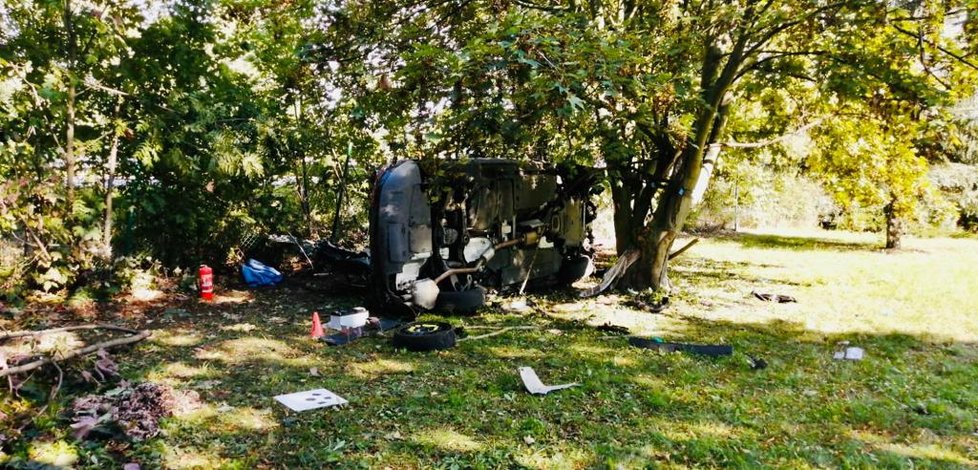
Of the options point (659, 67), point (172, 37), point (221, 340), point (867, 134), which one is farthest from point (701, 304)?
point (172, 37)

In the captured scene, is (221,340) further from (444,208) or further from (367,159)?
(367,159)

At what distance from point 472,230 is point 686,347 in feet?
10.1

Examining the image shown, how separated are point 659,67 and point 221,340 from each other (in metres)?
5.88

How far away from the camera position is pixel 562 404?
4332 mm

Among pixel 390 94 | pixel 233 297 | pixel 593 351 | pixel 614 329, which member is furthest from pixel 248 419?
pixel 233 297

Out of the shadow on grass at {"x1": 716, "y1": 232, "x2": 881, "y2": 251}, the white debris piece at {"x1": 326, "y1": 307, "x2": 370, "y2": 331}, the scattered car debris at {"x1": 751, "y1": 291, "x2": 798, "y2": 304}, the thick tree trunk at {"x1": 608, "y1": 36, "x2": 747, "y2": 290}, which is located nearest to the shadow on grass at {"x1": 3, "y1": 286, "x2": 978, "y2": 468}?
the white debris piece at {"x1": 326, "y1": 307, "x2": 370, "y2": 331}

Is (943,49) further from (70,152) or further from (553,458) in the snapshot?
(70,152)

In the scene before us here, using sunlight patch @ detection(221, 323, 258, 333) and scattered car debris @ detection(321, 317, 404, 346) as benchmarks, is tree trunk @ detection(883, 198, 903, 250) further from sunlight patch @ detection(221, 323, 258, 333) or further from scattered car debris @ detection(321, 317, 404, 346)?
sunlight patch @ detection(221, 323, 258, 333)

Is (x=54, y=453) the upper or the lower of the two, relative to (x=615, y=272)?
lower

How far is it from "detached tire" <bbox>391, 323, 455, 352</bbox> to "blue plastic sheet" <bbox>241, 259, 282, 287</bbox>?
11.9ft

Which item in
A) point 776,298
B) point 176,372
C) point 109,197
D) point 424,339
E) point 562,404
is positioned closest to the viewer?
point 562,404

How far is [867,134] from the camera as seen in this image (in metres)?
10.6

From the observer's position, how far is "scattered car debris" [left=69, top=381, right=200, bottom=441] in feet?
11.4

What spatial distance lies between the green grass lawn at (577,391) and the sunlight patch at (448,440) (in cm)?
1
